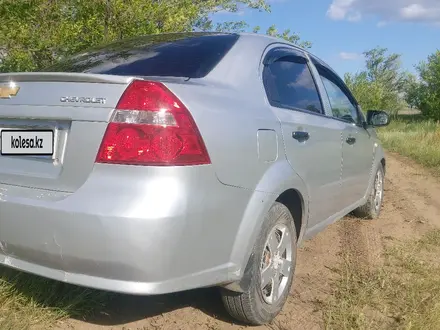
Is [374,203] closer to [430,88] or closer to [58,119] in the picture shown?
[58,119]

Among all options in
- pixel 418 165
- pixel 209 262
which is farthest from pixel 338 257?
pixel 418 165

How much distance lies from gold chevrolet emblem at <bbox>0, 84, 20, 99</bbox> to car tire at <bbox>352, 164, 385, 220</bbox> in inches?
150

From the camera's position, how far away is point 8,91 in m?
2.34

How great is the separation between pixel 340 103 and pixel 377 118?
2.69 ft

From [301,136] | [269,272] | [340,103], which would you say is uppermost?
[340,103]

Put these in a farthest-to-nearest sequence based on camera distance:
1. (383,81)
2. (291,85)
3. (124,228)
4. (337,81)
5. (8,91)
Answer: (383,81), (337,81), (291,85), (8,91), (124,228)

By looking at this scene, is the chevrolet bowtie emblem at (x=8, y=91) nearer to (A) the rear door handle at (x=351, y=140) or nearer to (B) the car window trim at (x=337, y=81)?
(B) the car window trim at (x=337, y=81)

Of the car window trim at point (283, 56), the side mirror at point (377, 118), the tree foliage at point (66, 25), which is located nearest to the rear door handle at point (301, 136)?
the car window trim at point (283, 56)

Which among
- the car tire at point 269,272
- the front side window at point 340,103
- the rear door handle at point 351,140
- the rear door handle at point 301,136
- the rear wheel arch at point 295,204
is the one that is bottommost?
the car tire at point 269,272

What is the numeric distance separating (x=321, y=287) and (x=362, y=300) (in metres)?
0.39

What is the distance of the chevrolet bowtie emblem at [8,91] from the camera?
232 centimetres

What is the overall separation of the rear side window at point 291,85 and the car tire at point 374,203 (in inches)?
76.3
